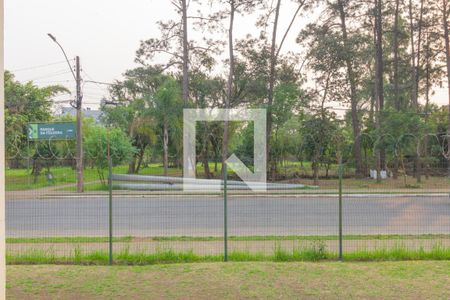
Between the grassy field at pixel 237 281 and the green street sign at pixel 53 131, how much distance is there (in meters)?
21.9

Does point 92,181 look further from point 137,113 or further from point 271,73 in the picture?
point 137,113

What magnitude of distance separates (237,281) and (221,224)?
6415 mm

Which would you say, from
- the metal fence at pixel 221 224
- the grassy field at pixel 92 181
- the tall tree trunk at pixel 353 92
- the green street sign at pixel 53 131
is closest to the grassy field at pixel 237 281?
the metal fence at pixel 221 224

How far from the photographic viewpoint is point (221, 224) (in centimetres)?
1323

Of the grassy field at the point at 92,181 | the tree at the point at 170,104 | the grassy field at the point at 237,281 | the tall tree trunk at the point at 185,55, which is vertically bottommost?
the grassy field at the point at 237,281

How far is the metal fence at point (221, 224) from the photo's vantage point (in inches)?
357

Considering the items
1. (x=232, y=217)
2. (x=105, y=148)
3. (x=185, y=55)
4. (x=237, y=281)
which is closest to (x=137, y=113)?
(x=105, y=148)

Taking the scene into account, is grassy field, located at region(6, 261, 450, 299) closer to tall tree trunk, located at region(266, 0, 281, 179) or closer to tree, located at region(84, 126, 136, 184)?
tree, located at region(84, 126, 136, 184)

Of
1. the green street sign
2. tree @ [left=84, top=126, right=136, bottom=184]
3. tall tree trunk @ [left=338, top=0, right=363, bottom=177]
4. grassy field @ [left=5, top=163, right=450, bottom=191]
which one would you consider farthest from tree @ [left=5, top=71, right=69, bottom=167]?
tall tree trunk @ [left=338, top=0, right=363, bottom=177]

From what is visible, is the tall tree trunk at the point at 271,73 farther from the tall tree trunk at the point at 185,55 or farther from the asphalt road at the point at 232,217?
the asphalt road at the point at 232,217

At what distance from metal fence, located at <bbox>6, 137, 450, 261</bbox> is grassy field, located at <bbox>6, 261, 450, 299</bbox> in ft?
2.70

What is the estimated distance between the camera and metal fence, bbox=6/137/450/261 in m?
9.07

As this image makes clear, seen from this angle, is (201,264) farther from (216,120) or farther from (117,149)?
(216,120)

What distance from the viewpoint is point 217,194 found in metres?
22.4
